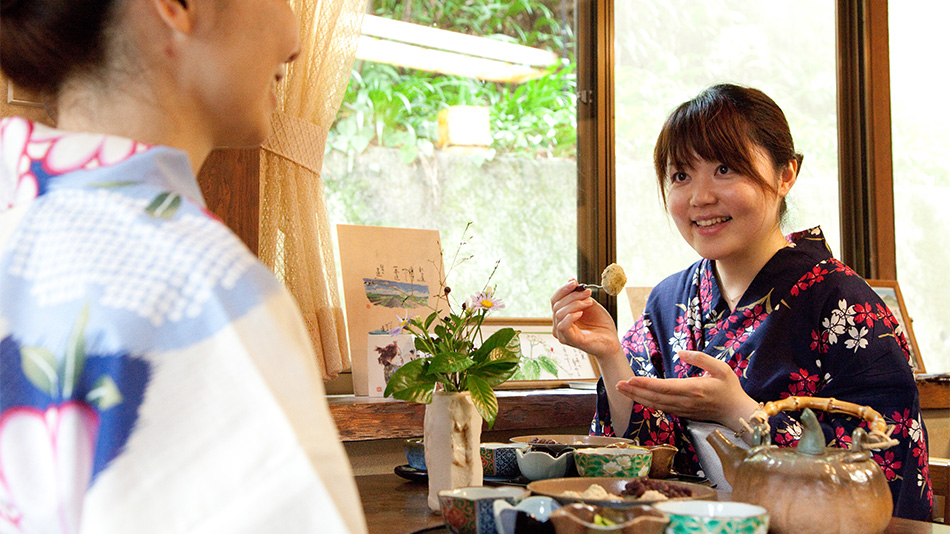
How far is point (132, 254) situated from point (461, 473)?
0.70 metres

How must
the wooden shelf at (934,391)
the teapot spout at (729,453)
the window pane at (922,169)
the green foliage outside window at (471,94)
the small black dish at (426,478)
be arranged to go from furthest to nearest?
the window pane at (922,169)
the wooden shelf at (934,391)
the green foliage outside window at (471,94)
the small black dish at (426,478)
the teapot spout at (729,453)

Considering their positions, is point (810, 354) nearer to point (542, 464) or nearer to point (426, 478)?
point (542, 464)

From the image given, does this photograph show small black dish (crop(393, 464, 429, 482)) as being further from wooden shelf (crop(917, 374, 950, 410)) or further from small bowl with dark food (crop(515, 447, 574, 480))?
wooden shelf (crop(917, 374, 950, 410))

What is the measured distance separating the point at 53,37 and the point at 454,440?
2.29 feet

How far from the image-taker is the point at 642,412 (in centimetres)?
163

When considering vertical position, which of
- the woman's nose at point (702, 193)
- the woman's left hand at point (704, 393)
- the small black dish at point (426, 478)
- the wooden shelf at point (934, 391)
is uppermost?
the woman's nose at point (702, 193)

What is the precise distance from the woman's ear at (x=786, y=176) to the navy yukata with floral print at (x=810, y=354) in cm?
10

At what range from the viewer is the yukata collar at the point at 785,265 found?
1644 mm

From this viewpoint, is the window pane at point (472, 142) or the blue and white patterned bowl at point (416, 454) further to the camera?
the window pane at point (472, 142)

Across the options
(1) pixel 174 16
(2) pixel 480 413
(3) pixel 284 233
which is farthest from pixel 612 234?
(1) pixel 174 16

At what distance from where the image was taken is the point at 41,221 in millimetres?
516

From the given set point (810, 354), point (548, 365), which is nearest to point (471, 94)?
point (548, 365)

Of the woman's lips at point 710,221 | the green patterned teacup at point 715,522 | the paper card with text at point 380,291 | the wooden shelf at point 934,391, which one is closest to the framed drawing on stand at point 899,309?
the wooden shelf at point 934,391

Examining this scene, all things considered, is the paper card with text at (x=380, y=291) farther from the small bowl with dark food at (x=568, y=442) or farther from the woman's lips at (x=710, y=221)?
the woman's lips at (x=710, y=221)
